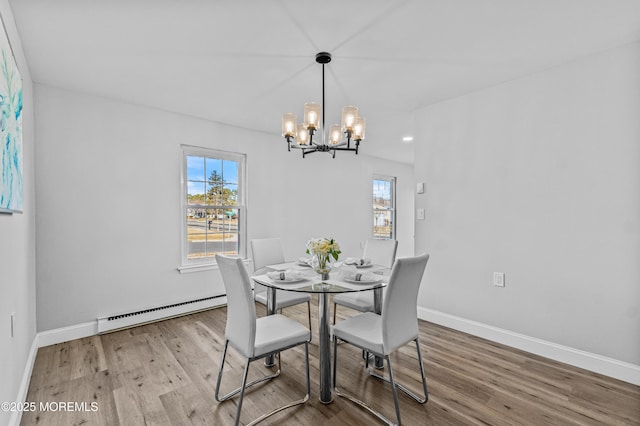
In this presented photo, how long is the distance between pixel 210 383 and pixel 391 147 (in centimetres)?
464

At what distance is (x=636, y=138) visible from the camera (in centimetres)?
220

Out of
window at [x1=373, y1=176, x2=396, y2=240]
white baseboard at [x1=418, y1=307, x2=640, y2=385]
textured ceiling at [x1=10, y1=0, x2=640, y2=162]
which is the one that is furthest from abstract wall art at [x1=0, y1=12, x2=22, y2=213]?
window at [x1=373, y1=176, x2=396, y2=240]

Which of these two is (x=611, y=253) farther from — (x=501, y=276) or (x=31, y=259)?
(x=31, y=259)

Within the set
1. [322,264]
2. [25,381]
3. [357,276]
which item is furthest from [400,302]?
[25,381]

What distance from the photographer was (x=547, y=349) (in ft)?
8.45

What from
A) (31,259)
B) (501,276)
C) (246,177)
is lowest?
(501,276)

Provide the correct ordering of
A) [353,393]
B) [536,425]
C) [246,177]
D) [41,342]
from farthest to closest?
[246,177] < [41,342] < [353,393] < [536,425]

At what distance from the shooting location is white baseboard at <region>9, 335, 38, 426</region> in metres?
1.69

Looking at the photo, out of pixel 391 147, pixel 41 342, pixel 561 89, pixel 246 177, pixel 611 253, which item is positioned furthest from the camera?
pixel 391 147

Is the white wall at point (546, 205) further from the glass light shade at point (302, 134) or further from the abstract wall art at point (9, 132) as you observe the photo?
the abstract wall art at point (9, 132)

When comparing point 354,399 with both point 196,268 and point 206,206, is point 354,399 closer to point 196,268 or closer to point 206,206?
point 196,268

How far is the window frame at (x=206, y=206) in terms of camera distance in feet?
12.2

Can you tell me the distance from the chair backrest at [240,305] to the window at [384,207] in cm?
A: 479

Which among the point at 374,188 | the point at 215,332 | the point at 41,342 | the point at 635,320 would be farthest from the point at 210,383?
the point at 374,188
